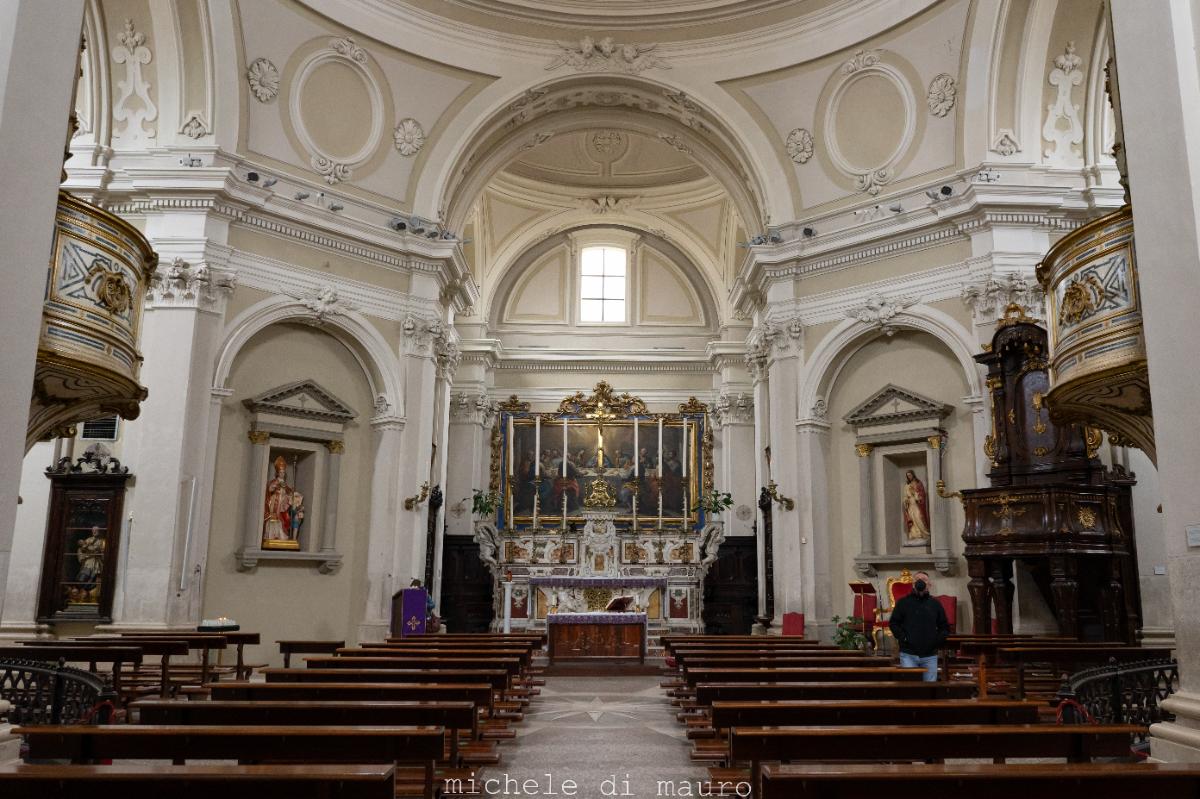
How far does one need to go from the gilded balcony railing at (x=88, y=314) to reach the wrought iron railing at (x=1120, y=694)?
22.0ft

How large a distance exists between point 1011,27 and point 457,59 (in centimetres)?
953

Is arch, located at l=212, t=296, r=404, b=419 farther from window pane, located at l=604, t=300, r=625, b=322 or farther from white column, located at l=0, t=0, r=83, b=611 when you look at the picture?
window pane, located at l=604, t=300, r=625, b=322

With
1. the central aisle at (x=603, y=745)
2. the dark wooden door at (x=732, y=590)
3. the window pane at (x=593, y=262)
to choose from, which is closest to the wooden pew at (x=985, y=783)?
the central aisle at (x=603, y=745)

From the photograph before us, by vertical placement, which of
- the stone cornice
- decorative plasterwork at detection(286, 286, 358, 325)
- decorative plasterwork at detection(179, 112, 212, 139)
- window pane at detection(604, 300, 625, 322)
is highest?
window pane at detection(604, 300, 625, 322)

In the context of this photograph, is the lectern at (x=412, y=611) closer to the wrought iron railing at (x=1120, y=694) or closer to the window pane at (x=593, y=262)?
the wrought iron railing at (x=1120, y=694)

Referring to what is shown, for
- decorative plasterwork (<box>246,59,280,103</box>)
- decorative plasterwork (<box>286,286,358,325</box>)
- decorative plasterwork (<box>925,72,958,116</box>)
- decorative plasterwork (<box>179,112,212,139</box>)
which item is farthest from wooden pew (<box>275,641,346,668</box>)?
decorative plasterwork (<box>925,72,958,116</box>)

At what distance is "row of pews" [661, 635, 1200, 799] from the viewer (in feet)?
11.6

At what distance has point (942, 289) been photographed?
51.9 feet

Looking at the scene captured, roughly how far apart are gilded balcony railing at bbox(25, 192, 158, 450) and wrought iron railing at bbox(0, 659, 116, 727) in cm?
148

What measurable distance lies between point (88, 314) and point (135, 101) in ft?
33.5

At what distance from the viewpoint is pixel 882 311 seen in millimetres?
16438

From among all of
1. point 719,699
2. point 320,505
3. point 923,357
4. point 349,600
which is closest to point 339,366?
point 320,505

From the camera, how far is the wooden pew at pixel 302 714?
5.09 m

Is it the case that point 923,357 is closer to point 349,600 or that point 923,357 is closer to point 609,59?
point 609,59
